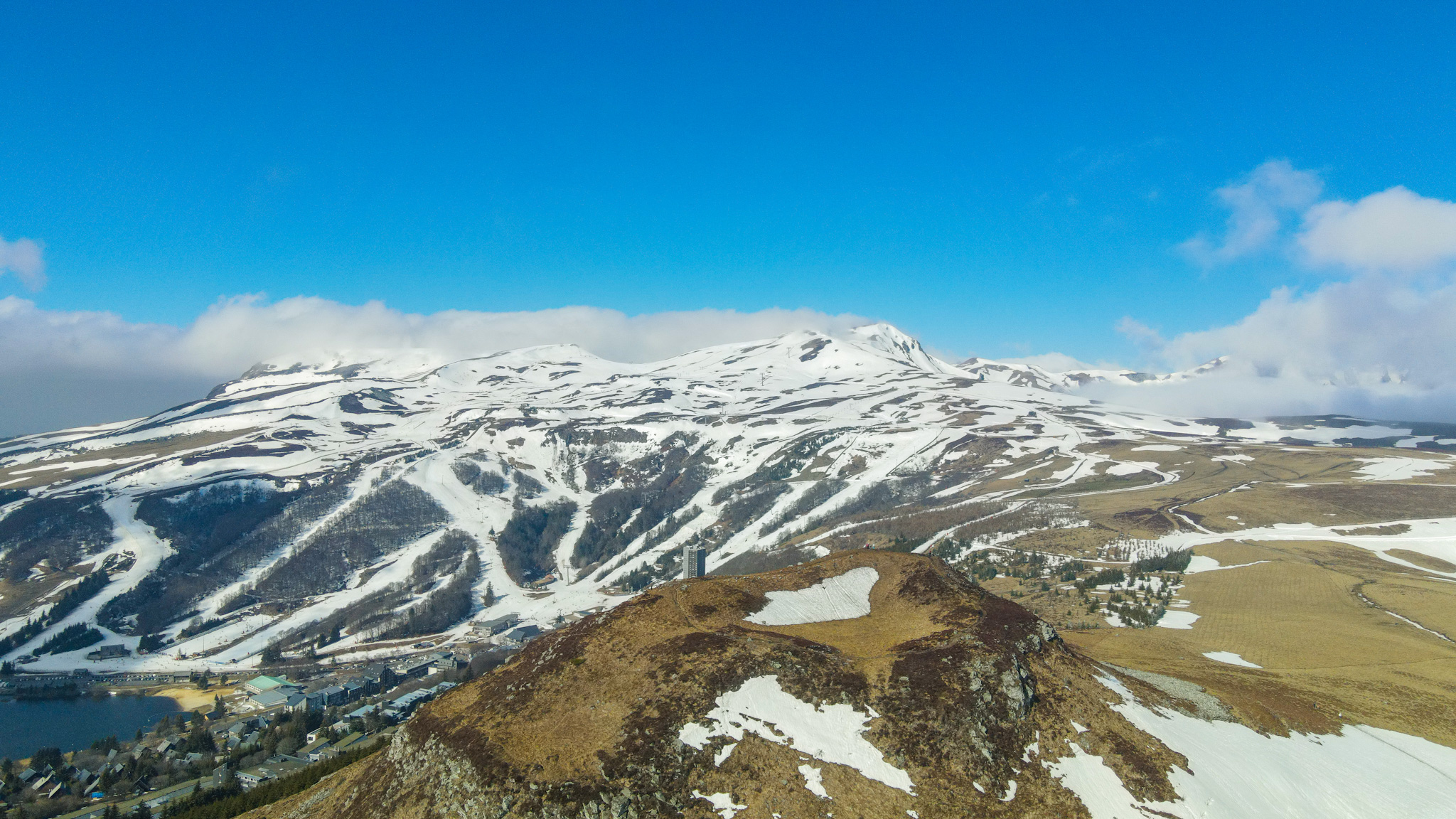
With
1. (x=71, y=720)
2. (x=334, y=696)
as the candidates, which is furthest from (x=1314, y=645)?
(x=71, y=720)

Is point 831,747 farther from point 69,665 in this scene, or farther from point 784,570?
point 69,665

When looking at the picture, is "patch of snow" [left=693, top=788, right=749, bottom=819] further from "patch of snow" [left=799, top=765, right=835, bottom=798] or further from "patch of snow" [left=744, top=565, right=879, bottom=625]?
"patch of snow" [left=744, top=565, right=879, bottom=625]

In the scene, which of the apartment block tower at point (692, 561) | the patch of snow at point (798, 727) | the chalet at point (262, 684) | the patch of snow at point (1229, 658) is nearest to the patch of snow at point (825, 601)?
the patch of snow at point (798, 727)

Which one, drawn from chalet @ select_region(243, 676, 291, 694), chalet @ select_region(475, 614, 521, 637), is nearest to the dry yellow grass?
chalet @ select_region(475, 614, 521, 637)

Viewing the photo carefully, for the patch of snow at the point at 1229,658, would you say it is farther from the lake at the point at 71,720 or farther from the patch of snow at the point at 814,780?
the lake at the point at 71,720

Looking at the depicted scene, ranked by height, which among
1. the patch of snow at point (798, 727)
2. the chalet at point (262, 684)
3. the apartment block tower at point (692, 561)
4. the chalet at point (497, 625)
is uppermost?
the patch of snow at point (798, 727)

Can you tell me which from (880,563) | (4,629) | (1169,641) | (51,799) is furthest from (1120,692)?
(4,629)
